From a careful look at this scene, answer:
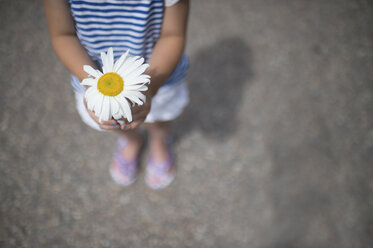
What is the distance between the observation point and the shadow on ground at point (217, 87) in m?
1.64

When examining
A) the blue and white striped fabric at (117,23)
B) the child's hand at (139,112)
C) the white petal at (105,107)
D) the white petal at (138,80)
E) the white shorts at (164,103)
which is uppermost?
the blue and white striped fabric at (117,23)

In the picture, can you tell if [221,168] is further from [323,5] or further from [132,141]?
[323,5]

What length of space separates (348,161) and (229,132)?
74 cm

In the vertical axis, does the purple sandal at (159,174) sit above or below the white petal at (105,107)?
below

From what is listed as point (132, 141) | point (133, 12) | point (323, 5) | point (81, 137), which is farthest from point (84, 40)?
point (323, 5)

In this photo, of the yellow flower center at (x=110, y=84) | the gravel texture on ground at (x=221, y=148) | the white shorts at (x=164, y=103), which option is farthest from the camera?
the gravel texture on ground at (x=221, y=148)

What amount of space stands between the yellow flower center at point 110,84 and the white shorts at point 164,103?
0.36 metres

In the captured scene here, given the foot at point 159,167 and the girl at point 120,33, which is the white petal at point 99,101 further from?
the foot at point 159,167

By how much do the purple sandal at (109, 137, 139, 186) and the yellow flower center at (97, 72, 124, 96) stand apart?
33.1 inches

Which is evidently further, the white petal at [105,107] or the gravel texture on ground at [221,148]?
the gravel texture on ground at [221,148]

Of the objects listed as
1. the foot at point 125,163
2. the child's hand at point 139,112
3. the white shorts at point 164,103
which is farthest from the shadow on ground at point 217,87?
the child's hand at point 139,112

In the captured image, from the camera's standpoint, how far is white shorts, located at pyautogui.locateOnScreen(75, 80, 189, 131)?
999 mm

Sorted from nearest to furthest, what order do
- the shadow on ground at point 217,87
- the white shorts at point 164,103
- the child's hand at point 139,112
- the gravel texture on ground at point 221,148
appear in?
the child's hand at point 139,112, the white shorts at point 164,103, the gravel texture on ground at point 221,148, the shadow on ground at point 217,87

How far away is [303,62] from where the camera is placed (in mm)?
1889
